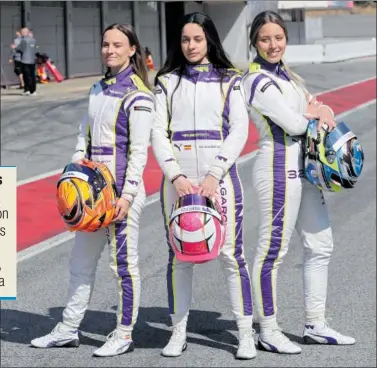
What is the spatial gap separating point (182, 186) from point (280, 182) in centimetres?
68

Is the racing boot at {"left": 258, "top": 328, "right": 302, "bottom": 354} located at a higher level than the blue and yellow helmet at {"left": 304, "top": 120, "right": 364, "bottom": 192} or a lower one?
lower

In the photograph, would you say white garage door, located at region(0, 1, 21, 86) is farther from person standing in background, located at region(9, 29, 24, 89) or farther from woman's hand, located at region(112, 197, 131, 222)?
woman's hand, located at region(112, 197, 131, 222)

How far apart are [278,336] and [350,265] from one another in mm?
3874

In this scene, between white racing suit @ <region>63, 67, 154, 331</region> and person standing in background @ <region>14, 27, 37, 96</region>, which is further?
person standing in background @ <region>14, 27, 37, 96</region>

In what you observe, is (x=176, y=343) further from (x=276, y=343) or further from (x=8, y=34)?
(x=8, y=34)

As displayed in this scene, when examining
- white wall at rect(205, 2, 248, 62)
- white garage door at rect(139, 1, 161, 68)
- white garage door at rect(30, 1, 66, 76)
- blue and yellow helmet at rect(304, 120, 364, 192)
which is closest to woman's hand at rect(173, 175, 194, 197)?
blue and yellow helmet at rect(304, 120, 364, 192)

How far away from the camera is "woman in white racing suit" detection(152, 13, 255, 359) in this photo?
5.08m

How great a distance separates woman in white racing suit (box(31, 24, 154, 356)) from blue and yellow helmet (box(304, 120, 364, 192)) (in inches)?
34.8

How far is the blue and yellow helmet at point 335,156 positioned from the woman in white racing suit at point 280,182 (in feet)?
0.28

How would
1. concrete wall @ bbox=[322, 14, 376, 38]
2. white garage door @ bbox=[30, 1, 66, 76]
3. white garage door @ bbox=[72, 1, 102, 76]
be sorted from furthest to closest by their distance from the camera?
concrete wall @ bbox=[322, 14, 376, 38], white garage door @ bbox=[72, 1, 102, 76], white garage door @ bbox=[30, 1, 66, 76]

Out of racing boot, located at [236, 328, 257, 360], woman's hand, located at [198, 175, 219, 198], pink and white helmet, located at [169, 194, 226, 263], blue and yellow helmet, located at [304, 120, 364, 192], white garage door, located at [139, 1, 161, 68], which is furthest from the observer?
white garage door, located at [139, 1, 161, 68]

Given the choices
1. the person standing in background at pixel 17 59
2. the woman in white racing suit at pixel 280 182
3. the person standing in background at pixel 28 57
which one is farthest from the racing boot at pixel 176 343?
the person standing in background at pixel 17 59

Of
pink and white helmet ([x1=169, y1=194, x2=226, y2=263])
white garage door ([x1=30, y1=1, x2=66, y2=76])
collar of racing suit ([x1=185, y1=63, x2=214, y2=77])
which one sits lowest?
pink and white helmet ([x1=169, y1=194, x2=226, y2=263])

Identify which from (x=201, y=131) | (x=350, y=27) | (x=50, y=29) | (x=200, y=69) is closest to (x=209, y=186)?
(x=201, y=131)
